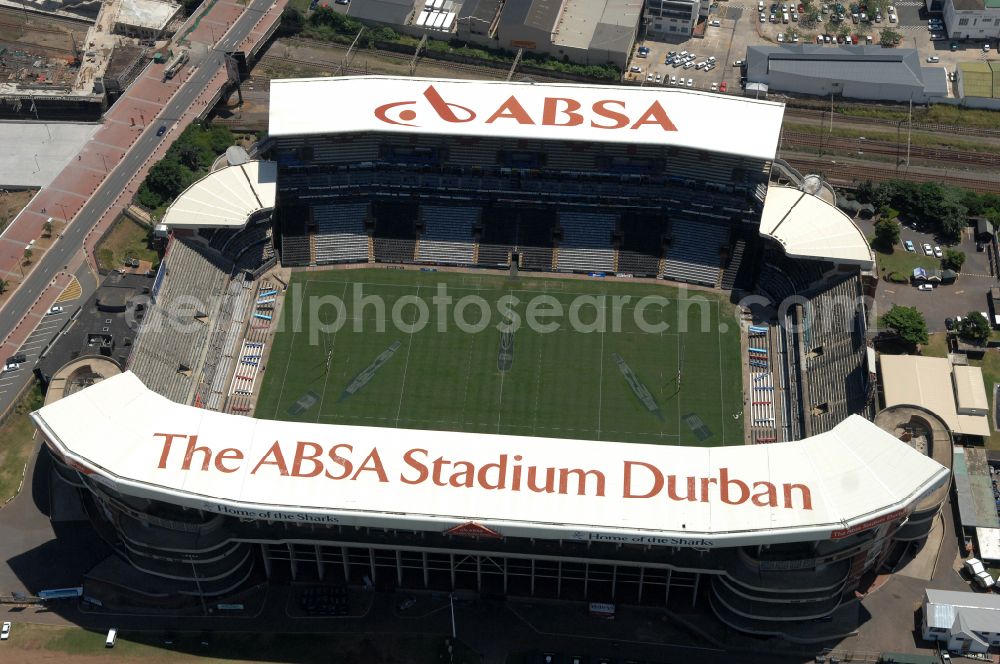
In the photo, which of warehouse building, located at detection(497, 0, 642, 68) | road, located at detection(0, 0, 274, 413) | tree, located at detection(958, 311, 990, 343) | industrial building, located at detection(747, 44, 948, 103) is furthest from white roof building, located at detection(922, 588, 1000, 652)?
road, located at detection(0, 0, 274, 413)

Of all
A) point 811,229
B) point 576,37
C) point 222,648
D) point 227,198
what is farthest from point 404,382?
point 576,37

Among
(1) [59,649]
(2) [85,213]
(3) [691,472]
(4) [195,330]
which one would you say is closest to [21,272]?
(2) [85,213]

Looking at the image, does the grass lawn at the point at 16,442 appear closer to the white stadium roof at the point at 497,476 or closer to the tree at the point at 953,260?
the white stadium roof at the point at 497,476

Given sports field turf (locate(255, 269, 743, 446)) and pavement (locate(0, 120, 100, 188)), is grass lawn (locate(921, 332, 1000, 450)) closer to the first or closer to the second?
sports field turf (locate(255, 269, 743, 446))

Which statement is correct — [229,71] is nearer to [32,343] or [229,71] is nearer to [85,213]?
[85,213]

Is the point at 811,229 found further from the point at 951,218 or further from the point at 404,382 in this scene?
the point at 404,382

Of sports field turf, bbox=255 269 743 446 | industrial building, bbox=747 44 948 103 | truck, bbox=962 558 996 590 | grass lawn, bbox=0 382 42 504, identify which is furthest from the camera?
industrial building, bbox=747 44 948 103
